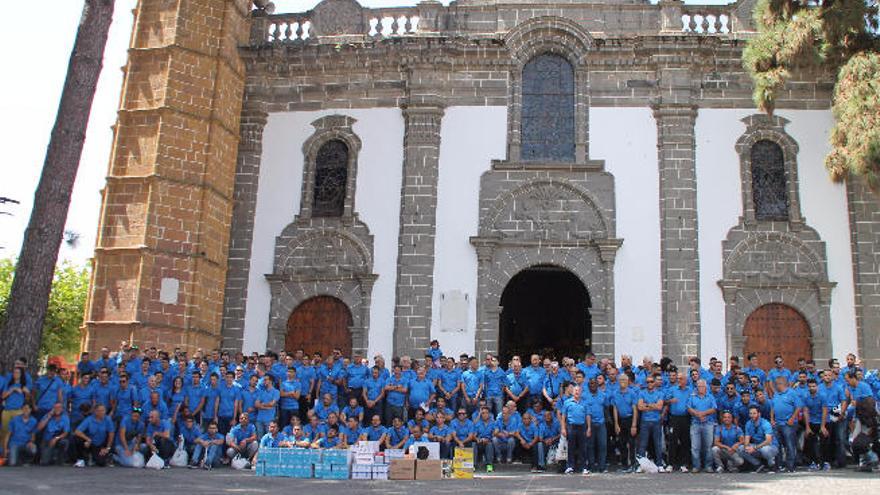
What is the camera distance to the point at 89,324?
1716 cm

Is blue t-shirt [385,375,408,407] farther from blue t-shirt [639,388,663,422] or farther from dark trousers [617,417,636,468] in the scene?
blue t-shirt [639,388,663,422]

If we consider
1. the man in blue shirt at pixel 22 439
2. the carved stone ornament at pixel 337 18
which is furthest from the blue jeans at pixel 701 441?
the carved stone ornament at pixel 337 18

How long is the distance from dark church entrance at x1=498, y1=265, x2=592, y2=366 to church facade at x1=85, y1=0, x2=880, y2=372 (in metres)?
4.89

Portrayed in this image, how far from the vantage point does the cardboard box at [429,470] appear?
1160 cm

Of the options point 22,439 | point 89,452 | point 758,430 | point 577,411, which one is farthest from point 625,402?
point 22,439

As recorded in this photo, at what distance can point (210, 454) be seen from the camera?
13125 mm

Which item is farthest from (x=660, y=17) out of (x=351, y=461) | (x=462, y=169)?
(x=351, y=461)

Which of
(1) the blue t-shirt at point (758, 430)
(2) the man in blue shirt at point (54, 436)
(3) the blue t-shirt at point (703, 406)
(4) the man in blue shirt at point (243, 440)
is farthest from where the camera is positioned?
(4) the man in blue shirt at point (243, 440)

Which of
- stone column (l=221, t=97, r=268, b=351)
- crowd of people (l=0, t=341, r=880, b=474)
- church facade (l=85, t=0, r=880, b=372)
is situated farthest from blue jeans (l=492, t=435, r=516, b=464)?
stone column (l=221, t=97, r=268, b=351)

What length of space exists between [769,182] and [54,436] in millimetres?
14353

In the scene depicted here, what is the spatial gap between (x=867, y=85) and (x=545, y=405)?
26.8 feet

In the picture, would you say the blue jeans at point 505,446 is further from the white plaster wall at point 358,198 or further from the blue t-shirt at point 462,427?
the white plaster wall at point 358,198

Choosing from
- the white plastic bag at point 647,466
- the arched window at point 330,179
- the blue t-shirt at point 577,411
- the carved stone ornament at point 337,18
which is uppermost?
the carved stone ornament at point 337,18

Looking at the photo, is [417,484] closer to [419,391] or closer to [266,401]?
[419,391]
